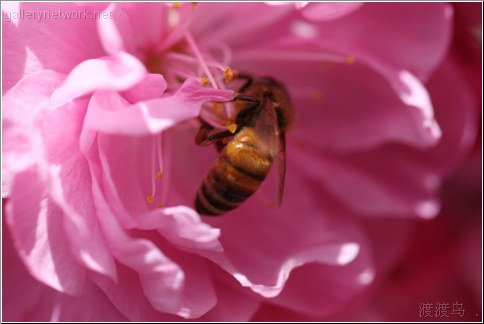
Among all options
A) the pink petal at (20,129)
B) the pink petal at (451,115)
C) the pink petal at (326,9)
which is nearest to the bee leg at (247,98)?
the pink petal at (326,9)

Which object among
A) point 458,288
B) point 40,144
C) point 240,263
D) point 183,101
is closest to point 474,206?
point 458,288

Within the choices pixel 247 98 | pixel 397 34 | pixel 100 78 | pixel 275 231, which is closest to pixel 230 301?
pixel 275 231

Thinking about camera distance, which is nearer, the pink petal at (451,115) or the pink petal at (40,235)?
the pink petal at (40,235)

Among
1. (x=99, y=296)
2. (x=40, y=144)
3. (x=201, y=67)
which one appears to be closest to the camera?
(x=40, y=144)

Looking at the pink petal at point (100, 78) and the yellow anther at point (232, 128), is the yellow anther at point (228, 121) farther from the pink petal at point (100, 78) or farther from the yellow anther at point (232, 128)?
the pink petal at point (100, 78)

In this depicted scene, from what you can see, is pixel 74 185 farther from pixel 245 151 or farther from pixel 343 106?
pixel 343 106

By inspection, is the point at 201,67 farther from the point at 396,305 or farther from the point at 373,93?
the point at 396,305

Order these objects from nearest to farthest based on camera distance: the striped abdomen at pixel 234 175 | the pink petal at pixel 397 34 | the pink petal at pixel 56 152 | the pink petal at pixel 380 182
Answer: the pink petal at pixel 56 152, the striped abdomen at pixel 234 175, the pink petal at pixel 397 34, the pink petal at pixel 380 182
